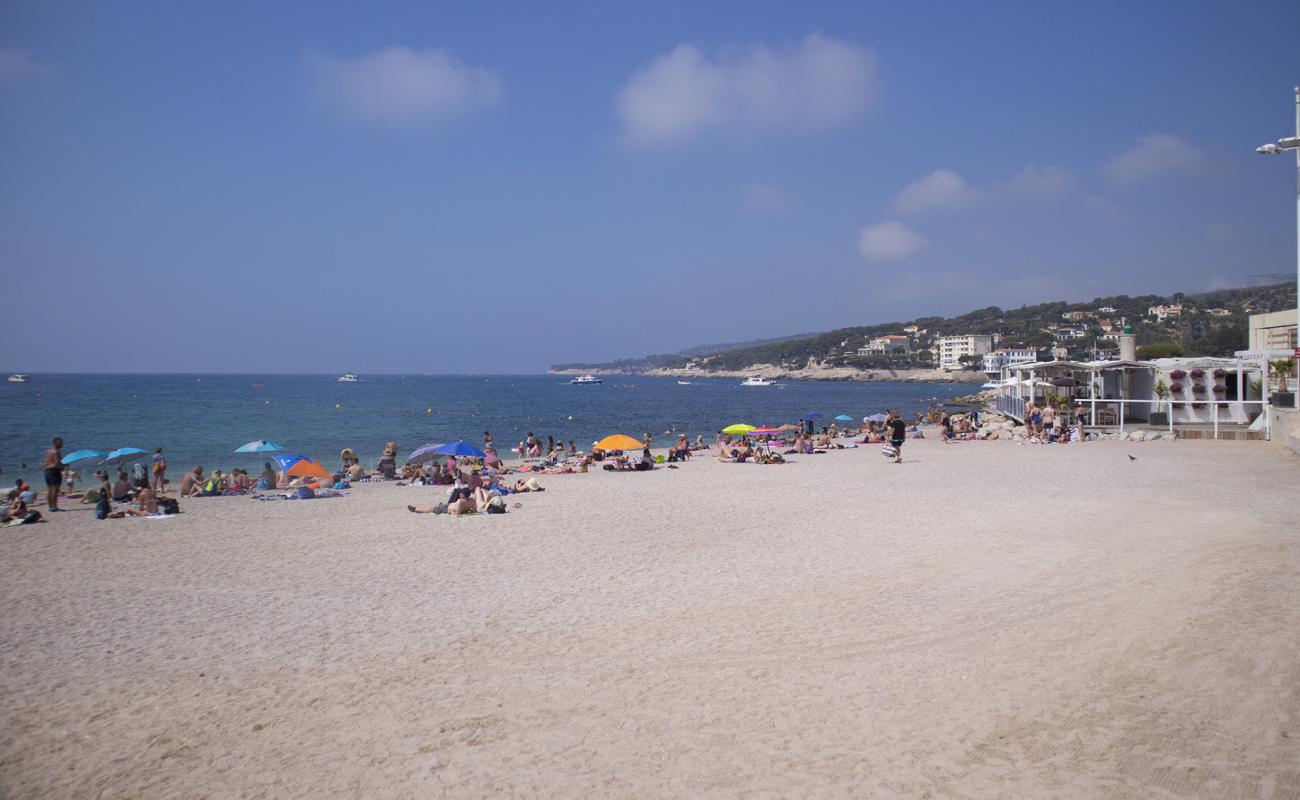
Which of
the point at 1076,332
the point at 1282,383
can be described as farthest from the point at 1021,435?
the point at 1076,332

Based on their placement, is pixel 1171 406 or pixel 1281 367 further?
pixel 1281 367

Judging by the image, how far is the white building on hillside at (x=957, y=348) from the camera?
A: 157 m

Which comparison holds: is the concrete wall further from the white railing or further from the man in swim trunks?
the man in swim trunks

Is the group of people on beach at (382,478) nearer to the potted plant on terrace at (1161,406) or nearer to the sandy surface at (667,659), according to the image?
the sandy surface at (667,659)

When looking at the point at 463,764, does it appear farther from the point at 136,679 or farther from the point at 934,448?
the point at 934,448

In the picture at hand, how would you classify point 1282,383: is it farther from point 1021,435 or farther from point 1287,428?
point 1021,435

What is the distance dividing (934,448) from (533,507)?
15.7m

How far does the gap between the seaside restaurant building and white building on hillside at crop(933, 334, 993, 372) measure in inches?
5099

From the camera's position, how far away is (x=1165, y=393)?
27.3 m

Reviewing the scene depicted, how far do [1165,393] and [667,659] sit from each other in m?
27.4

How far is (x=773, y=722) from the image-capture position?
5.37 meters

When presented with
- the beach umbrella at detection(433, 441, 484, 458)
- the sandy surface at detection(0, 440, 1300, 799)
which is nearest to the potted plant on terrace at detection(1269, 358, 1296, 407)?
the sandy surface at detection(0, 440, 1300, 799)

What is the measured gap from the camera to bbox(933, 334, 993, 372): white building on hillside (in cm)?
15725

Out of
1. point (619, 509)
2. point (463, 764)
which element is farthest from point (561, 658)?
point (619, 509)
